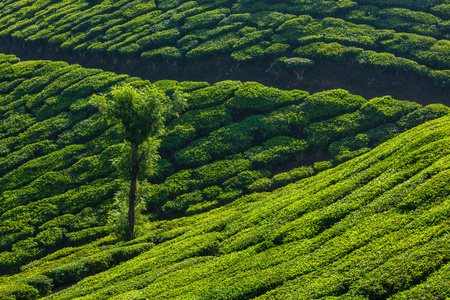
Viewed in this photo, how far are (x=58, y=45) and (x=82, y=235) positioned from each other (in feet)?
135

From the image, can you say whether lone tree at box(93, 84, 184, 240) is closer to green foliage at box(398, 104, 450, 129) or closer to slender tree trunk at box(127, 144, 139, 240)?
slender tree trunk at box(127, 144, 139, 240)

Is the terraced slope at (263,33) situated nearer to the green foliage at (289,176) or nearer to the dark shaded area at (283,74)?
the dark shaded area at (283,74)

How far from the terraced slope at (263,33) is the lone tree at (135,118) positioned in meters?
23.0

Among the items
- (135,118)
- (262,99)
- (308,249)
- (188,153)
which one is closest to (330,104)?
(262,99)

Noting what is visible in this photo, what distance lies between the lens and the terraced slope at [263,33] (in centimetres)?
4172

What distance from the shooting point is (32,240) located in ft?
94.5

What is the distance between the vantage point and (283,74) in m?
44.1

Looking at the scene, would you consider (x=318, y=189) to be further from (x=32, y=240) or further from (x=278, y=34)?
(x=278, y=34)

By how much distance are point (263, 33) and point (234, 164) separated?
23531mm

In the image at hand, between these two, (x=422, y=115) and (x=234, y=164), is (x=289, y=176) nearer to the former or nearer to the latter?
(x=234, y=164)

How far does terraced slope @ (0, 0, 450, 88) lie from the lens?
137 ft

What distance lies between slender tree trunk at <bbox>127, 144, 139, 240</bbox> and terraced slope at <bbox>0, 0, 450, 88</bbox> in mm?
24222

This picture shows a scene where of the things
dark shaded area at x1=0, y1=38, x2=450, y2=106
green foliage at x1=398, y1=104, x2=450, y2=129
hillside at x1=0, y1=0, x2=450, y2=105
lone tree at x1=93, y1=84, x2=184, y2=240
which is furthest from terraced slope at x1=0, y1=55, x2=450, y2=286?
hillside at x1=0, y1=0, x2=450, y2=105

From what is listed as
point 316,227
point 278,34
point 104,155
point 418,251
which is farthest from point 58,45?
point 418,251
